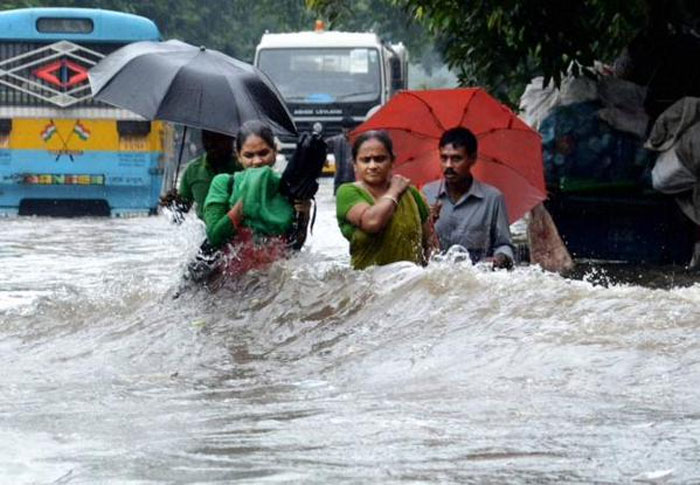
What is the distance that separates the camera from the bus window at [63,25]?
A: 78.3ft

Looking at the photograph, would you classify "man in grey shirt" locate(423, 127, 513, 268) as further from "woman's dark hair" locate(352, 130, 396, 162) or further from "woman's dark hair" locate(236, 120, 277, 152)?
"woman's dark hair" locate(236, 120, 277, 152)

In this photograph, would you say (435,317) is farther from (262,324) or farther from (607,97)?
(607,97)

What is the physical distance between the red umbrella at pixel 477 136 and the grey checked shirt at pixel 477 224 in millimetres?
1159

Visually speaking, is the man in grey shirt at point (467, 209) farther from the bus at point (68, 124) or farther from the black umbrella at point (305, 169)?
the bus at point (68, 124)

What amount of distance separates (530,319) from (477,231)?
1.23 meters

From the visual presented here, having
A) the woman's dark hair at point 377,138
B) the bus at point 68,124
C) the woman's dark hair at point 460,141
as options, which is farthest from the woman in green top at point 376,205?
the bus at point 68,124

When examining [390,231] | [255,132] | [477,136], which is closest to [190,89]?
[255,132]

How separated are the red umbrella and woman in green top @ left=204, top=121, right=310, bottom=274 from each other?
1.51 meters

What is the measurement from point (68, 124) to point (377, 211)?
51.1 ft

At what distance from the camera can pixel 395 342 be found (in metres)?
9.10

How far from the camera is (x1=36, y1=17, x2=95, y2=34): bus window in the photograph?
23.9m

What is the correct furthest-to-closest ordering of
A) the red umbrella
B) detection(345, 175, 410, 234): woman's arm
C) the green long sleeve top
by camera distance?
the red umbrella
the green long sleeve top
detection(345, 175, 410, 234): woman's arm

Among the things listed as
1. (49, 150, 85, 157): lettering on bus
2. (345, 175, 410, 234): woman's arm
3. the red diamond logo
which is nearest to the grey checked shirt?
(345, 175, 410, 234): woman's arm

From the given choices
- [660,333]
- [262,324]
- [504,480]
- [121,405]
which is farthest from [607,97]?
[504,480]
